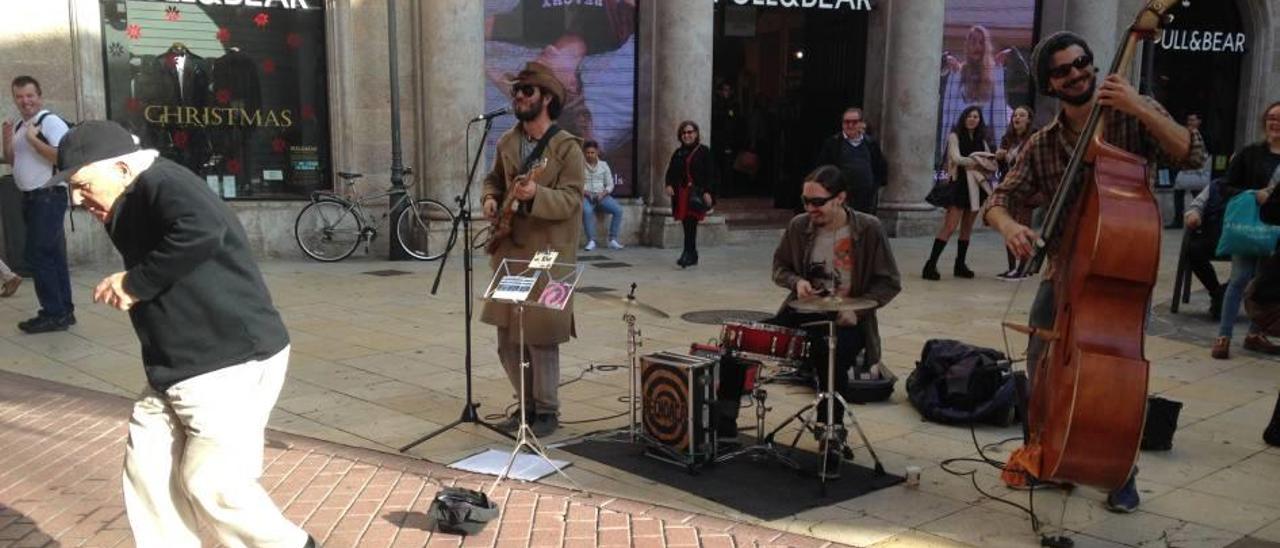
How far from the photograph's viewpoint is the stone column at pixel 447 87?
41.1 ft

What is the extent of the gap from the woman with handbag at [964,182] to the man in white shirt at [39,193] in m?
8.26

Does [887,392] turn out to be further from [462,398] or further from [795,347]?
[462,398]

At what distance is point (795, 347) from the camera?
16.1 feet

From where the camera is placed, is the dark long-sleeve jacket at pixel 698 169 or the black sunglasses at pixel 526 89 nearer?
the black sunglasses at pixel 526 89

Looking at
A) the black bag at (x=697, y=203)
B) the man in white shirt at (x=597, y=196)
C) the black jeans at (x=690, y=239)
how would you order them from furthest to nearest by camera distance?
1. the man in white shirt at (x=597, y=196)
2. the black jeans at (x=690, y=239)
3. the black bag at (x=697, y=203)

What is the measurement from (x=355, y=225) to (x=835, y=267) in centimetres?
858

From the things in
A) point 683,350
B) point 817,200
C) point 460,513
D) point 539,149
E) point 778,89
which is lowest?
point 683,350

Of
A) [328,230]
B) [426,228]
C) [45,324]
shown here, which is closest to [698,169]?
[426,228]

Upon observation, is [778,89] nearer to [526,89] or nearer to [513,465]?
[526,89]

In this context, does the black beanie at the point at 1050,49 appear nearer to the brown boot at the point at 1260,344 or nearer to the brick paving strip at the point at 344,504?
the brick paving strip at the point at 344,504

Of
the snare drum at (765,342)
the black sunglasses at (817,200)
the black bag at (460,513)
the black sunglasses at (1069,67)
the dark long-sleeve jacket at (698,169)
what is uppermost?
the black sunglasses at (1069,67)

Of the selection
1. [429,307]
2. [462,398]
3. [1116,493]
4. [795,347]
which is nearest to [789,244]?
[795,347]

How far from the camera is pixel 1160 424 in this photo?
5367 millimetres

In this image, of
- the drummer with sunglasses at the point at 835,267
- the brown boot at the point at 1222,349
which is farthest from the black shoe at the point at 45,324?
the brown boot at the point at 1222,349
